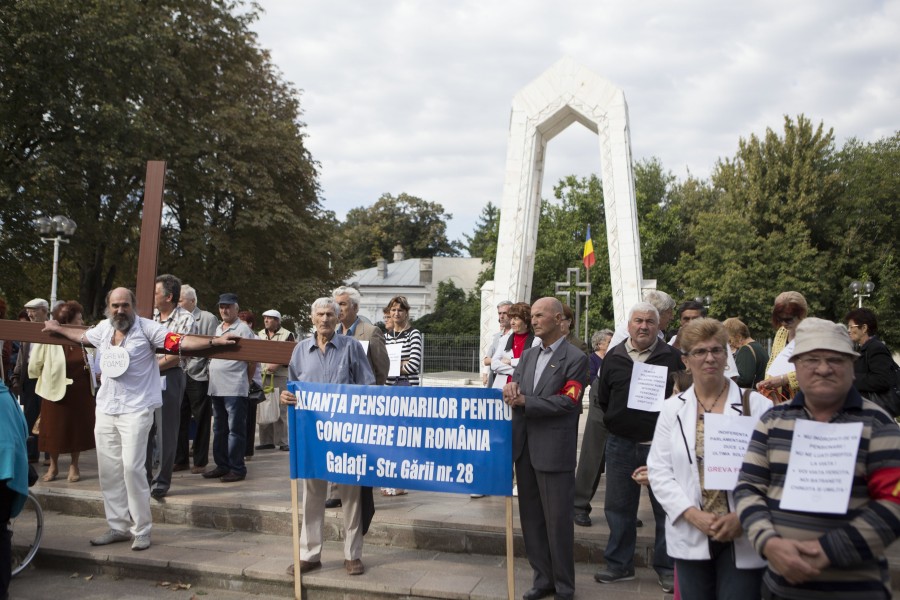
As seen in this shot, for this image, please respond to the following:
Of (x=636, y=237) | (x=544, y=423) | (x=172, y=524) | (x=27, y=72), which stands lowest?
(x=172, y=524)

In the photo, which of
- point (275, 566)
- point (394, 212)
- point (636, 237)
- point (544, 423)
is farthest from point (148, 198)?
point (394, 212)

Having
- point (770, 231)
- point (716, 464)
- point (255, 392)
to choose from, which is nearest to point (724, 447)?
point (716, 464)

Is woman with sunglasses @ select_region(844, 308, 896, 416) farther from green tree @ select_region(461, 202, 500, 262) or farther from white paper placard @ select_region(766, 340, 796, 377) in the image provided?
green tree @ select_region(461, 202, 500, 262)

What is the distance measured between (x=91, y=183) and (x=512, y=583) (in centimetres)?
2032

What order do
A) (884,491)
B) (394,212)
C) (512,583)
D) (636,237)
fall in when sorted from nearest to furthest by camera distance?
A: 1. (884,491)
2. (512,583)
3. (636,237)
4. (394,212)

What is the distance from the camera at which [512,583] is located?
173 inches

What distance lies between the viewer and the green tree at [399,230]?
7081 centimetres

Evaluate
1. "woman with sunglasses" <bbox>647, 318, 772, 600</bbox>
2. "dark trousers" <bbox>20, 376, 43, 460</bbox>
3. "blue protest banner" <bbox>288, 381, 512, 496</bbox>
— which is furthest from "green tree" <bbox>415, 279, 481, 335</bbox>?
"woman with sunglasses" <bbox>647, 318, 772, 600</bbox>

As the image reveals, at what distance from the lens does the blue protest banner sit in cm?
463

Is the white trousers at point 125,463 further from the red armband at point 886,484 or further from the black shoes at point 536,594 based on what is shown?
the red armband at point 886,484

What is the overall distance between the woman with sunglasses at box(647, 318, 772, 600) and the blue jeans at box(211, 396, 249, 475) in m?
5.25

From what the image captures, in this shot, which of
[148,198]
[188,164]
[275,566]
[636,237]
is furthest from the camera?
[188,164]

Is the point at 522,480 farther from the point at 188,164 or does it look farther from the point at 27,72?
the point at 188,164

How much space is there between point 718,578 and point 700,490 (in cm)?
36
